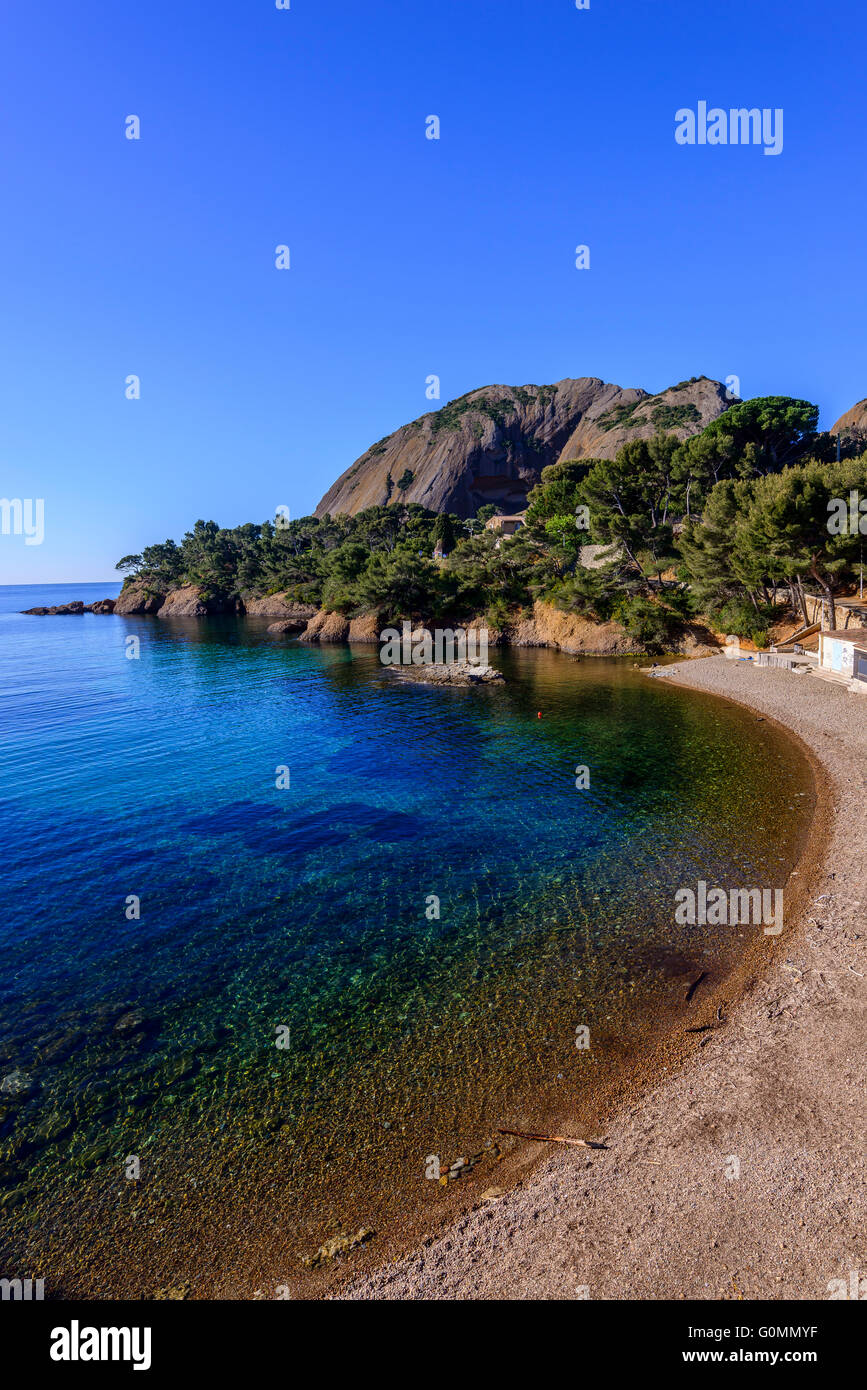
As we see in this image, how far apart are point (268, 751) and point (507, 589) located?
168 ft

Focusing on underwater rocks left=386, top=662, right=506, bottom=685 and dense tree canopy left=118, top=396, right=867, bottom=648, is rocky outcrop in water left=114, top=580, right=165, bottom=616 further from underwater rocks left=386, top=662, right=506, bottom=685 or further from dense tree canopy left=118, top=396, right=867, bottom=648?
underwater rocks left=386, top=662, right=506, bottom=685

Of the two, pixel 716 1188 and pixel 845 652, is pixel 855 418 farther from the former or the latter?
pixel 716 1188

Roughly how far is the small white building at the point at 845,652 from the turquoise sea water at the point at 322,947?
9.13 m

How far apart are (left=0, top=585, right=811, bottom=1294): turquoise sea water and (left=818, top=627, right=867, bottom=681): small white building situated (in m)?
9.13

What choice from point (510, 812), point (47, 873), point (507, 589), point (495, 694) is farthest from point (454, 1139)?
point (507, 589)

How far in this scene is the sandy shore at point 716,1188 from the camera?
311 inches

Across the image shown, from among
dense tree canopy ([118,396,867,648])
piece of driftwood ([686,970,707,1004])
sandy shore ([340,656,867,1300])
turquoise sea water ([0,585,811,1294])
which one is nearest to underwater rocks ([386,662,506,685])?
turquoise sea water ([0,585,811,1294])

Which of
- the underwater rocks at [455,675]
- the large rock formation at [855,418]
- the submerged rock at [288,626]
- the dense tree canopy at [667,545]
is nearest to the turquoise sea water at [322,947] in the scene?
the underwater rocks at [455,675]

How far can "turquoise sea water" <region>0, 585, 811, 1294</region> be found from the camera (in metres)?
10.3

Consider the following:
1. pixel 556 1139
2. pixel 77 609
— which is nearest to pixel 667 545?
pixel 556 1139

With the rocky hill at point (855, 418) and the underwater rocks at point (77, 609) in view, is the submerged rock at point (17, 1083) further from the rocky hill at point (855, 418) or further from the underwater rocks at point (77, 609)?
the rocky hill at point (855, 418)

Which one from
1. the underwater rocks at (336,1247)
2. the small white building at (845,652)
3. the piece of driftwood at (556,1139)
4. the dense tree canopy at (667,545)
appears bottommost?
the underwater rocks at (336,1247)

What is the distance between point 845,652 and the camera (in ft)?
135
